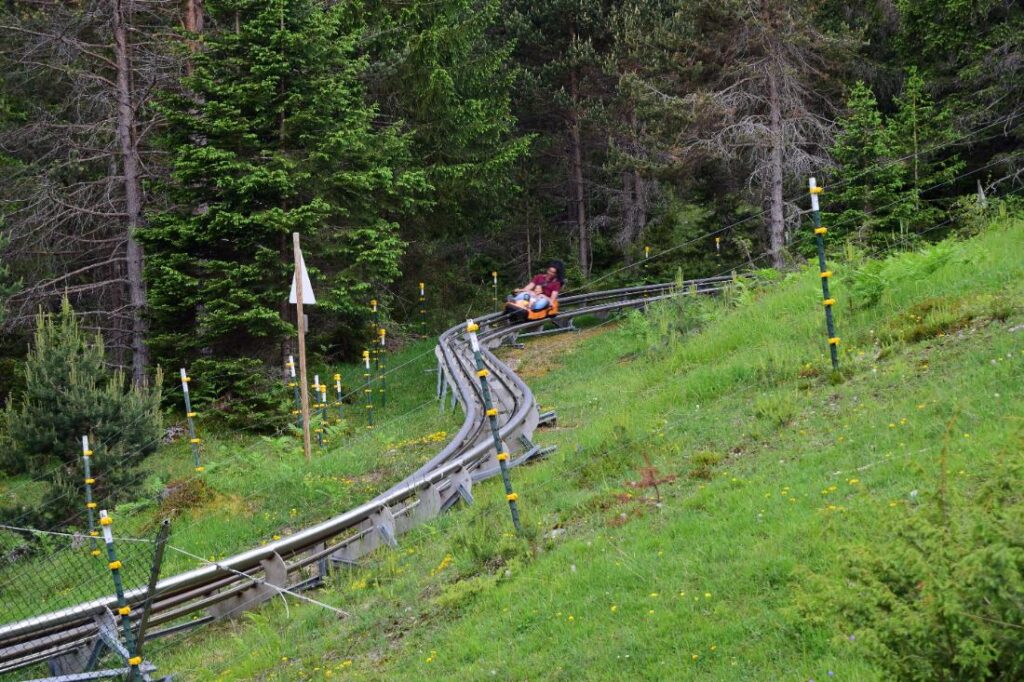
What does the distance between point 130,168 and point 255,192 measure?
5.27 m

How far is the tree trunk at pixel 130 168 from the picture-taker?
24.7 metres

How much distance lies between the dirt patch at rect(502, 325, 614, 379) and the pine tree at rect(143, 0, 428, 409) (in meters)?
3.75

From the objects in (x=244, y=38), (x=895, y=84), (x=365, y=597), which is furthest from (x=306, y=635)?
(x=895, y=84)

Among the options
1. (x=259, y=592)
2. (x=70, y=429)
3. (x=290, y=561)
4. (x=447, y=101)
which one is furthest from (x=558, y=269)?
(x=259, y=592)

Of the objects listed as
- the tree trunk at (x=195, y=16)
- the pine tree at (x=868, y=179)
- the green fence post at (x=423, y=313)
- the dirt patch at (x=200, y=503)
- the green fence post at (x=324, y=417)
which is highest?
the tree trunk at (x=195, y=16)

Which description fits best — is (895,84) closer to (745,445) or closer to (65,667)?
(745,445)

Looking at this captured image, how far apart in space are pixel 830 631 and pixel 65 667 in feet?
23.3

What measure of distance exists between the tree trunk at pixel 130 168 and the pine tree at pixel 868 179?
17062 millimetres

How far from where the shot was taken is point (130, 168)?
24.9 m

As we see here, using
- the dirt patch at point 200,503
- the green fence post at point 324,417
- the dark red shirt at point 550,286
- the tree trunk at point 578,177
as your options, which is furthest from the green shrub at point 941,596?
the tree trunk at point 578,177

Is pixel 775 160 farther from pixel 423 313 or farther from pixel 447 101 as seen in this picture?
pixel 423 313

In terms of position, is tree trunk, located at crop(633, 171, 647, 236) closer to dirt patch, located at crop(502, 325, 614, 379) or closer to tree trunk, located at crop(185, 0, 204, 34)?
dirt patch, located at crop(502, 325, 614, 379)

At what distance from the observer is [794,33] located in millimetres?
26094

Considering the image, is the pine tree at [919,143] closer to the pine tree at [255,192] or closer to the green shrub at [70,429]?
the pine tree at [255,192]
